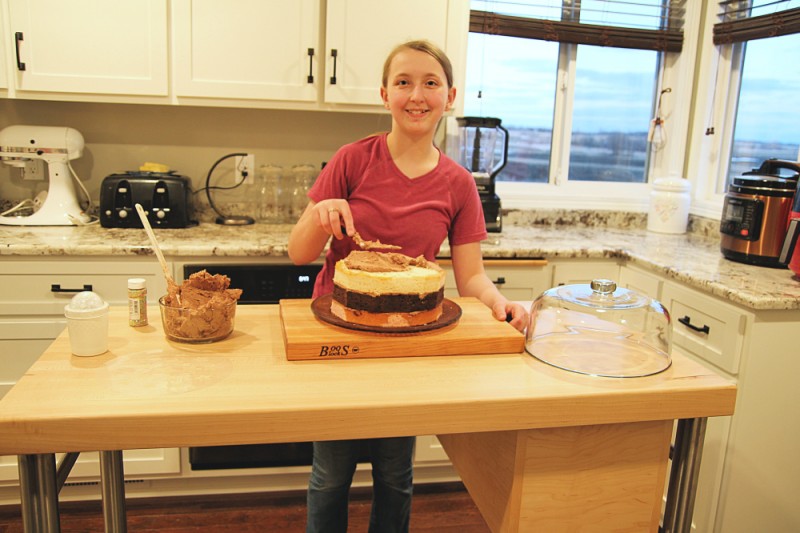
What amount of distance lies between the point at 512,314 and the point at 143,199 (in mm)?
1699

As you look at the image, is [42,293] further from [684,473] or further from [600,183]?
[600,183]

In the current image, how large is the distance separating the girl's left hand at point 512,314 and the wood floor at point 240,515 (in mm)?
1203

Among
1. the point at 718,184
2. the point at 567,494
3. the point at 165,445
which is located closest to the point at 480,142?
the point at 718,184

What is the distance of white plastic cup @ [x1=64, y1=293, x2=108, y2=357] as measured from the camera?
110 cm

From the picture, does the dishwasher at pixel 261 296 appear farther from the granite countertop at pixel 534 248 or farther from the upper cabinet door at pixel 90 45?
the upper cabinet door at pixel 90 45

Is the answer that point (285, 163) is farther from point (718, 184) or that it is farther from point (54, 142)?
point (718, 184)

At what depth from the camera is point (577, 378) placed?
1131mm

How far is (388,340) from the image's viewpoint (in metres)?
1.17

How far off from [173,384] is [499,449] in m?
0.59

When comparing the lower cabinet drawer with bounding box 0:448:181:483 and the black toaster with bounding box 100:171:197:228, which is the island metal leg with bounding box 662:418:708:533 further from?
the black toaster with bounding box 100:171:197:228

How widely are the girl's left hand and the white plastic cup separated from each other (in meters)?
0.78

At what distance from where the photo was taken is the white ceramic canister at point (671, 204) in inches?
115

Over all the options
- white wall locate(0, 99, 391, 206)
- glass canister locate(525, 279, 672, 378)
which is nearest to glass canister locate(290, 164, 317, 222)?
white wall locate(0, 99, 391, 206)

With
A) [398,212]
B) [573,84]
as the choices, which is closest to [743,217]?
[573,84]
